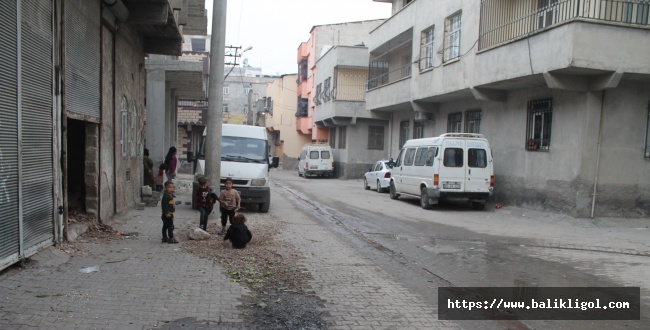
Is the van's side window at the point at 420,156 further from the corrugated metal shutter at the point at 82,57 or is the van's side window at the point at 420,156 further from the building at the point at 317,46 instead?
the building at the point at 317,46

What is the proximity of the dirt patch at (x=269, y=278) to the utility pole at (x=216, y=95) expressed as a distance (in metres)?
1.58

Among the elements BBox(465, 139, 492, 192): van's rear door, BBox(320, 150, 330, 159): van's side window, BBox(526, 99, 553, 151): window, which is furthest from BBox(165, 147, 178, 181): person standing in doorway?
BBox(320, 150, 330, 159): van's side window

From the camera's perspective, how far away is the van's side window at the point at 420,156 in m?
15.6

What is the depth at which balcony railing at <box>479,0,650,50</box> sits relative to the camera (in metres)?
11.7

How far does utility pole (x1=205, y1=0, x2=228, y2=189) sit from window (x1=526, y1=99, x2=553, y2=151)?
9.26 metres

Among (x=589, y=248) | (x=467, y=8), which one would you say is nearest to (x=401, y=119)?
(x=467, y=8)

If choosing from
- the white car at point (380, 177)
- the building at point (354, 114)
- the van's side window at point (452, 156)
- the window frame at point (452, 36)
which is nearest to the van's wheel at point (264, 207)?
the van's side window at point (452, 156)

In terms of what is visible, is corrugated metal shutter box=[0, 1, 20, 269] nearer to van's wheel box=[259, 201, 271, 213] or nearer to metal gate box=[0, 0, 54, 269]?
metal gate box=[0, 0, 54, 269]

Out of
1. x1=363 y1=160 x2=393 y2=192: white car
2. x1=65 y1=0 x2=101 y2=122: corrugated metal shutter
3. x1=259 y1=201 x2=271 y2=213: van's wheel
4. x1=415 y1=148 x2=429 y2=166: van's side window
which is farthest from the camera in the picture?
x1=363 y1=160 x2=393 y2=192: white car

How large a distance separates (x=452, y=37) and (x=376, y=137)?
1559 cm

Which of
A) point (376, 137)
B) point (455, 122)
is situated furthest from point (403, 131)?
point (455, 122)

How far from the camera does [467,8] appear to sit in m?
15.9

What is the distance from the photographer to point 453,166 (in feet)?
47.7

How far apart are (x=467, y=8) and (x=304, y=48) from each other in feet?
97.2
